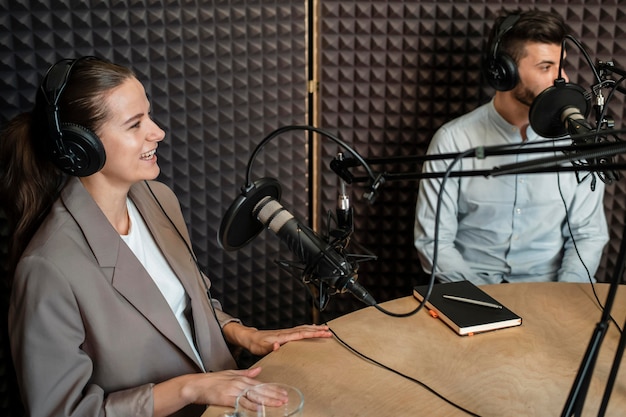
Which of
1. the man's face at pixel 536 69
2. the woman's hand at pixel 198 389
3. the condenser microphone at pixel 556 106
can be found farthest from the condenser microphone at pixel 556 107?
the woman's hand at pixel 198 389

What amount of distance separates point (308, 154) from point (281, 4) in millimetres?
596

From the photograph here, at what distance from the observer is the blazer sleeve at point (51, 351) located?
1.40 meters

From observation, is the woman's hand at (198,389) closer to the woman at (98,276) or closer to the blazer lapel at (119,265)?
the woman at (98,276)

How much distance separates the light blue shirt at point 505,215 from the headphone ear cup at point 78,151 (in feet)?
4.08

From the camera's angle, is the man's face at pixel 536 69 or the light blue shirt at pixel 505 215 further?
the light blue shirt at pixel 505 215

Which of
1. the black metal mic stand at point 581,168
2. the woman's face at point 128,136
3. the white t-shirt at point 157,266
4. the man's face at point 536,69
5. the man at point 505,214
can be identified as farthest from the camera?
the man at point 505,214

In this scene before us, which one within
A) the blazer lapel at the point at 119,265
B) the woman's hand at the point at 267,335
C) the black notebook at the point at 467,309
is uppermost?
the blazer lapel at the point at 119,265

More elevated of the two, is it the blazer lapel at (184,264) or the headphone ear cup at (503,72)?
the headphone ear cup at (503,72)

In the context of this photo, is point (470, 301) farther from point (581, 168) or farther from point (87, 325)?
point (87, 325)

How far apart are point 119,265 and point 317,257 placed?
1.94 feet

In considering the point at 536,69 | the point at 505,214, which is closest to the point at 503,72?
the point at 536,69

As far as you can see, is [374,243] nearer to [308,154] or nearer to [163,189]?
[308,154]

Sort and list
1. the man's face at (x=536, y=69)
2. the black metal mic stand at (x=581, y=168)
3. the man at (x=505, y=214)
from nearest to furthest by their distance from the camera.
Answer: the black metal mic stand at (x=581, y=168), the man's face at (x=536, y=69), the man at (x=505, y=214)

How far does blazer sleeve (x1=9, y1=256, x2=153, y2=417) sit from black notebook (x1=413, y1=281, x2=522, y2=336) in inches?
29.6
